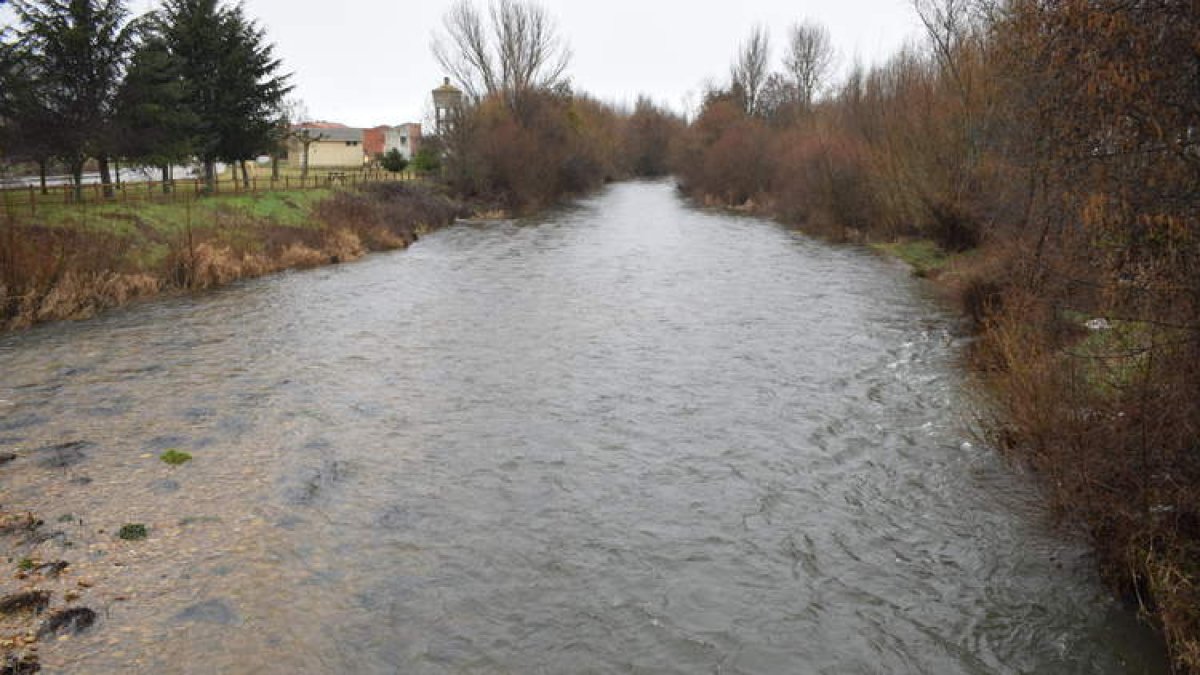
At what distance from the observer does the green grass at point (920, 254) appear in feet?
86.1

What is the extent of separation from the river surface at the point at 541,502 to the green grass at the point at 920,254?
668cm

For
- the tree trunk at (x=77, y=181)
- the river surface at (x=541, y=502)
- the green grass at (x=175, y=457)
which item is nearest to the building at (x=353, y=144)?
the tree trunk at (x=77, y=181)

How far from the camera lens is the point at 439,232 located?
42312 mm

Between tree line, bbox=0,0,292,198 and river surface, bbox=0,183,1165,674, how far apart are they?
12926mm

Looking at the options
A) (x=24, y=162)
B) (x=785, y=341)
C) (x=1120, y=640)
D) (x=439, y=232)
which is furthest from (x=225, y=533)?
(x=439, y=232)

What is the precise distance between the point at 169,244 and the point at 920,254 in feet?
79.8

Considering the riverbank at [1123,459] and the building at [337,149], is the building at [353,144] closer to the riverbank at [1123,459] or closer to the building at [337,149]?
the building at [337,149]

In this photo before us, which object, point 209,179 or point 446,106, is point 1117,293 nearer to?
point 209,179

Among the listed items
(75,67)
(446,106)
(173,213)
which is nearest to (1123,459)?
(173,213)

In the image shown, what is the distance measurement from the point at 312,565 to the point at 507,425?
190 inches

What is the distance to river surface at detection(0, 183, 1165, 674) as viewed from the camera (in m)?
7.38

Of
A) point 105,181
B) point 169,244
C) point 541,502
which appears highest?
point 105,181

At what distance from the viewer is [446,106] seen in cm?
6594

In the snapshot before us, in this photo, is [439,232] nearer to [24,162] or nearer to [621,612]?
[24,162]
